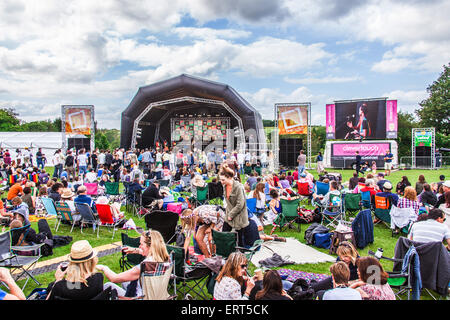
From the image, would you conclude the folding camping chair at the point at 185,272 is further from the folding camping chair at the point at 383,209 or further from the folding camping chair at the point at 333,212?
the folding camping chair at the point at 383,209

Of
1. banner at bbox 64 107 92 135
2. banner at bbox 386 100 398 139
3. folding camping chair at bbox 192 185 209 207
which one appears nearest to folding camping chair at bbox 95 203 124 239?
folding camping chair at bbox 192 185 209 207

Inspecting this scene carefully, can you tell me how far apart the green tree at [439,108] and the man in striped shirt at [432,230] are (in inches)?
1609

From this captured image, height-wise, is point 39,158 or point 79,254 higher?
point 39,158

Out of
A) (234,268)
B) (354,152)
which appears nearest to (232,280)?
(234,268)

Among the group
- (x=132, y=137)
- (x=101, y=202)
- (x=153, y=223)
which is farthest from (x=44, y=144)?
(x=153, y=223)

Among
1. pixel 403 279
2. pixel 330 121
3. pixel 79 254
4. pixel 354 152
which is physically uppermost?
pixel 330 121

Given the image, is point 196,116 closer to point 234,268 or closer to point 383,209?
point 383,209

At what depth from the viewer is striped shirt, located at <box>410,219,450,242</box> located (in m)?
4.53

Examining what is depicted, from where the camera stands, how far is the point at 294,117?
1955 centimetres

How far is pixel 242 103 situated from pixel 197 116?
9723mm

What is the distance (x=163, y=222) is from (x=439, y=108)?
42709 mm

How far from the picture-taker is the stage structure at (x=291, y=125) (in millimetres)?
19406
